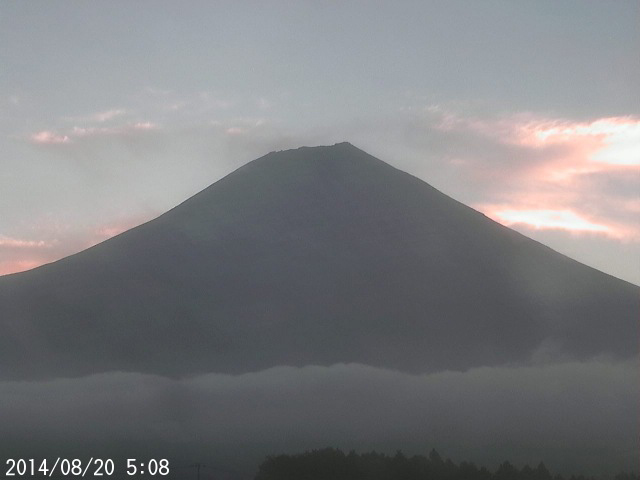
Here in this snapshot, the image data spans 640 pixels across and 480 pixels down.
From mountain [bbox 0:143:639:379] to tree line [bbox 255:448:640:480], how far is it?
73.4 meters

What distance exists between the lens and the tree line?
210 feet

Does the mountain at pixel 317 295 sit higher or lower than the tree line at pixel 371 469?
higher

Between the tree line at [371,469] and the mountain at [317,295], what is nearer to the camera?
the tree line at [371,469]

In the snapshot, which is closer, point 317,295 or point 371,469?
point 371,469

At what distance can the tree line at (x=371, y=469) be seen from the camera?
64.0m

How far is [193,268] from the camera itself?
520ft

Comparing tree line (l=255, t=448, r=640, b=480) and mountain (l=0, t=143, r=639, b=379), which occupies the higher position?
mountain (l=0, t=143, r=639, b=379)

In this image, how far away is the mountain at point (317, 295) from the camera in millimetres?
143375

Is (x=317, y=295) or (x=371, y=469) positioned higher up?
(x=317, y=295)

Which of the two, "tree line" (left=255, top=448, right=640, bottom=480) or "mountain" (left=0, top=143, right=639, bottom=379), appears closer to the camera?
"tree line" (left=255, top=448, right=640, bottom=480)

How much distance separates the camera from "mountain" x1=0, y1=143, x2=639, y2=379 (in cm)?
14338

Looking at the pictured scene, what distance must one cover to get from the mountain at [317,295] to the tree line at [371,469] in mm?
73393

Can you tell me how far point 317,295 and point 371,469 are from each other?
90.0m

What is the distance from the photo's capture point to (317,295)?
510 feet
